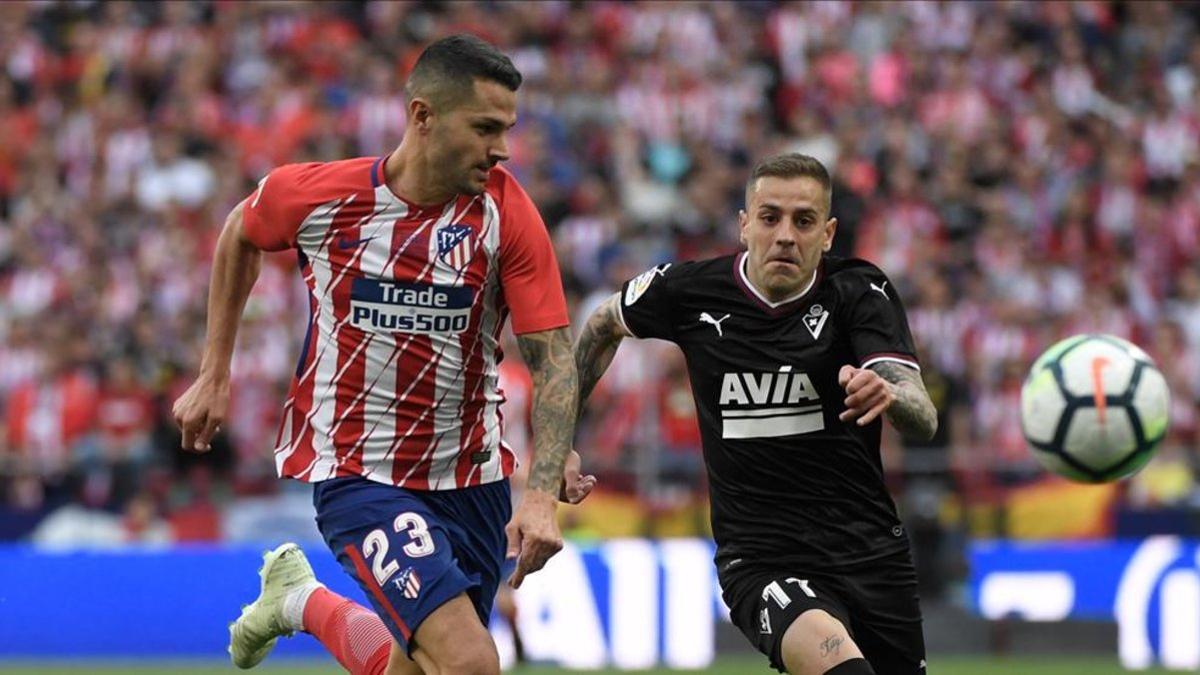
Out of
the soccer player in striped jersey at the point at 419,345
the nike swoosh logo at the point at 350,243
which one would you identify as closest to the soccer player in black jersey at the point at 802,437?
the soccer player in striped jersey at the point at 419,345

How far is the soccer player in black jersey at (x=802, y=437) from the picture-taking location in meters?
6.98

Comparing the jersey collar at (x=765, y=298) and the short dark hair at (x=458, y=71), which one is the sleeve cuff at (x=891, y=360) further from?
the short dark hair at (x=458, y=71)

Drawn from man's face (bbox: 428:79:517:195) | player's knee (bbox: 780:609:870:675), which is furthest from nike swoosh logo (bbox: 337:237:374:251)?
player's knee (bbox: 780:609:870:675)

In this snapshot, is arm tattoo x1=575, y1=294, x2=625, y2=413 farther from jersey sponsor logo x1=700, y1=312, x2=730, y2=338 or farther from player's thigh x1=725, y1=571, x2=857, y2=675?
player's thigh x1=725, y1=571, x2=857, y2=675

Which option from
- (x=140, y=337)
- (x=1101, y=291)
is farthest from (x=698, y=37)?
(x=140, y=337)

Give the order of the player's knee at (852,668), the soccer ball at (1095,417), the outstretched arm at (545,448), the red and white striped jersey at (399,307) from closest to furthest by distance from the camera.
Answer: the outstretched arm at (545,448) < the player's knee at (852,668) < the red and white striped jersey at (399,307) < the soccer ball at (1095,417)

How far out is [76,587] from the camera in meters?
15.5

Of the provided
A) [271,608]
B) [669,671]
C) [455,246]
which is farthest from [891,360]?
[669,671]

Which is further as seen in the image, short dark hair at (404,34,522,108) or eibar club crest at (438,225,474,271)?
eibar club crest at (438,225,474,271)

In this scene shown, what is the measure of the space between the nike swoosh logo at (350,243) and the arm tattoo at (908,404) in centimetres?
169

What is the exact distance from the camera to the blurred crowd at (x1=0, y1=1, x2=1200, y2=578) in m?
15.9

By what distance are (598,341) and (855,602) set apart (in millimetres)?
1328

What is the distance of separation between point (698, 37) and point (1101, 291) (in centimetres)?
508

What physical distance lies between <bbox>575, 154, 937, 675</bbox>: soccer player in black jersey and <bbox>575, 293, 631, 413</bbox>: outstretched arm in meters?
0.40
